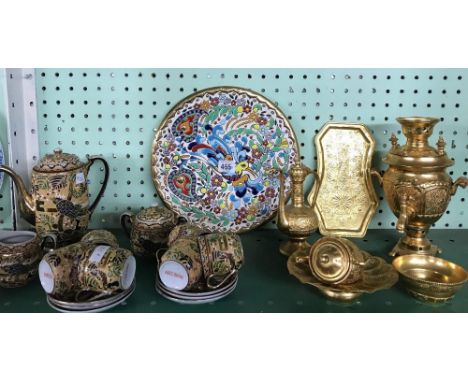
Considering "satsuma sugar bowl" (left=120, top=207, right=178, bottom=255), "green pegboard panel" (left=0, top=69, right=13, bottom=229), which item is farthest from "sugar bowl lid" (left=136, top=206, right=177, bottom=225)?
"green pegboard panel" (left=0, top=69, right=13, bottom=229)

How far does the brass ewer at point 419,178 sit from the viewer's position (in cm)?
124

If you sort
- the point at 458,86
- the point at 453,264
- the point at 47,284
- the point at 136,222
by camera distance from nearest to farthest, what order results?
the point at 47,284 → the point at 453,264 → the point at 136,222 → the point at 458,86

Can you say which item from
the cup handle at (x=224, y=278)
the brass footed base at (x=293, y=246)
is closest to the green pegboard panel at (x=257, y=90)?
the brass footed base at (x=293, y=246)

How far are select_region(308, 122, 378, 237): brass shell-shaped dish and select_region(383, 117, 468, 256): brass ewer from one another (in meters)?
0.14

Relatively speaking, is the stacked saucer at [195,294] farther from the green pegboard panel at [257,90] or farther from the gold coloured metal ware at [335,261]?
the green pegboard panel at [257,90]

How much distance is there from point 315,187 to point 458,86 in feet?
1.65

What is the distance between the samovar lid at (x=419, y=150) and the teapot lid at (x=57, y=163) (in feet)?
2.77

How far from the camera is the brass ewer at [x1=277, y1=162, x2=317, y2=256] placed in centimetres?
130

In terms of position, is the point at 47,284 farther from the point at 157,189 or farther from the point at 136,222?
the point at 157,189

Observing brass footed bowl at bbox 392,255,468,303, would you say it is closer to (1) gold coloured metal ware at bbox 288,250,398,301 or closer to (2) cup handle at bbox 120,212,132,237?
(1) gold coloured metal ware at bbox 288,250,398,301

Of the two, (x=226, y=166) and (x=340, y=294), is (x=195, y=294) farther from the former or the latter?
(x=226, y=166)

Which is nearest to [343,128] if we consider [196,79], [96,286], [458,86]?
[458,86]

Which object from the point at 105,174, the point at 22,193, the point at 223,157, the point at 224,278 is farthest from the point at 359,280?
the point at 22,193

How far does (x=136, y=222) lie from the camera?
50.4 inches
